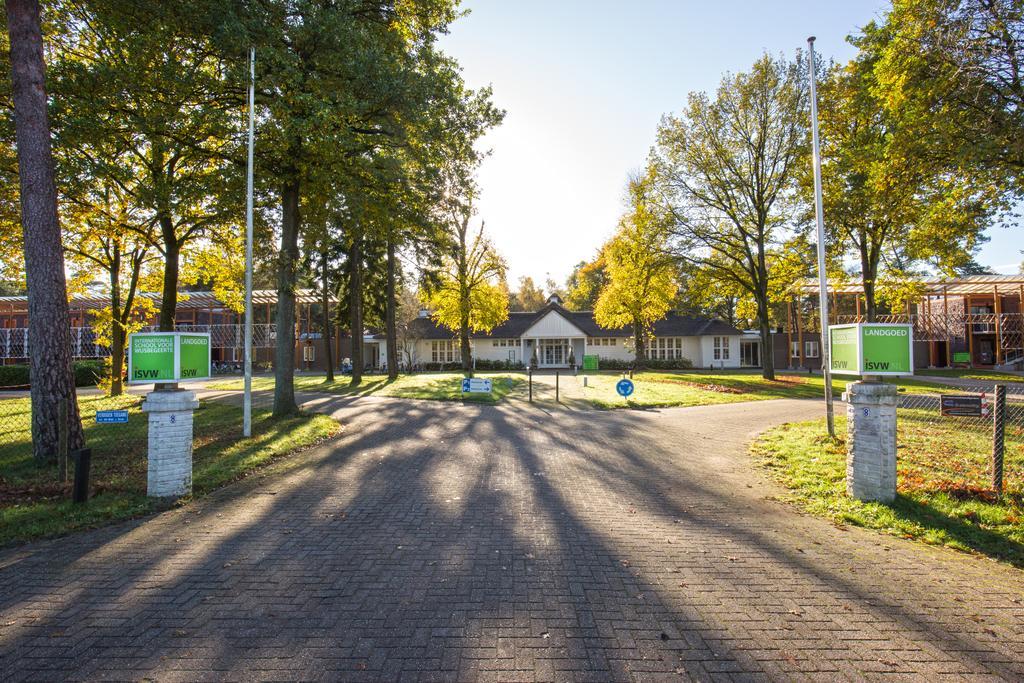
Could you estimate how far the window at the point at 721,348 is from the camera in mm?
43969

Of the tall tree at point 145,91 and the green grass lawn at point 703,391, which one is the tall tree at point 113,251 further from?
the green grass lawn at point 703,391

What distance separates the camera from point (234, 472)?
7.79 metres

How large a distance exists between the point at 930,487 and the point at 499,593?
6190mm

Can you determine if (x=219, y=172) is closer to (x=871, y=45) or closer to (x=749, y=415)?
(x=749, y=415)

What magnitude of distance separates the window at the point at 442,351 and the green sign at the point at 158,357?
126 ft

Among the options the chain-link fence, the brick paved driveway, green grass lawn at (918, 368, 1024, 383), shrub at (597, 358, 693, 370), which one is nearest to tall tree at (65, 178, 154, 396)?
the brick paved driveway

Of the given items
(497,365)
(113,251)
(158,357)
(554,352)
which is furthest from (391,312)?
(158,357)

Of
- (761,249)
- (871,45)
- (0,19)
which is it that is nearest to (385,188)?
(0,19)

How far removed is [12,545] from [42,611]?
2.10 m

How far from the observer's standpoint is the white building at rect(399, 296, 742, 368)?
4359 cm

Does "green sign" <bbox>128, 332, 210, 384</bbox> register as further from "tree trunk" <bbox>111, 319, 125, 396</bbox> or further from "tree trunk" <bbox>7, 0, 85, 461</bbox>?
"tree trunk" <bbox>111, 319, 125, 396</bbox>

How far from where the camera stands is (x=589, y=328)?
44.9 metres

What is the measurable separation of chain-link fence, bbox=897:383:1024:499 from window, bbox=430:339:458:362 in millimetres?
37140

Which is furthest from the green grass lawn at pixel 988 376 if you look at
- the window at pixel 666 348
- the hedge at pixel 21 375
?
the hedge at pixel 21 375
